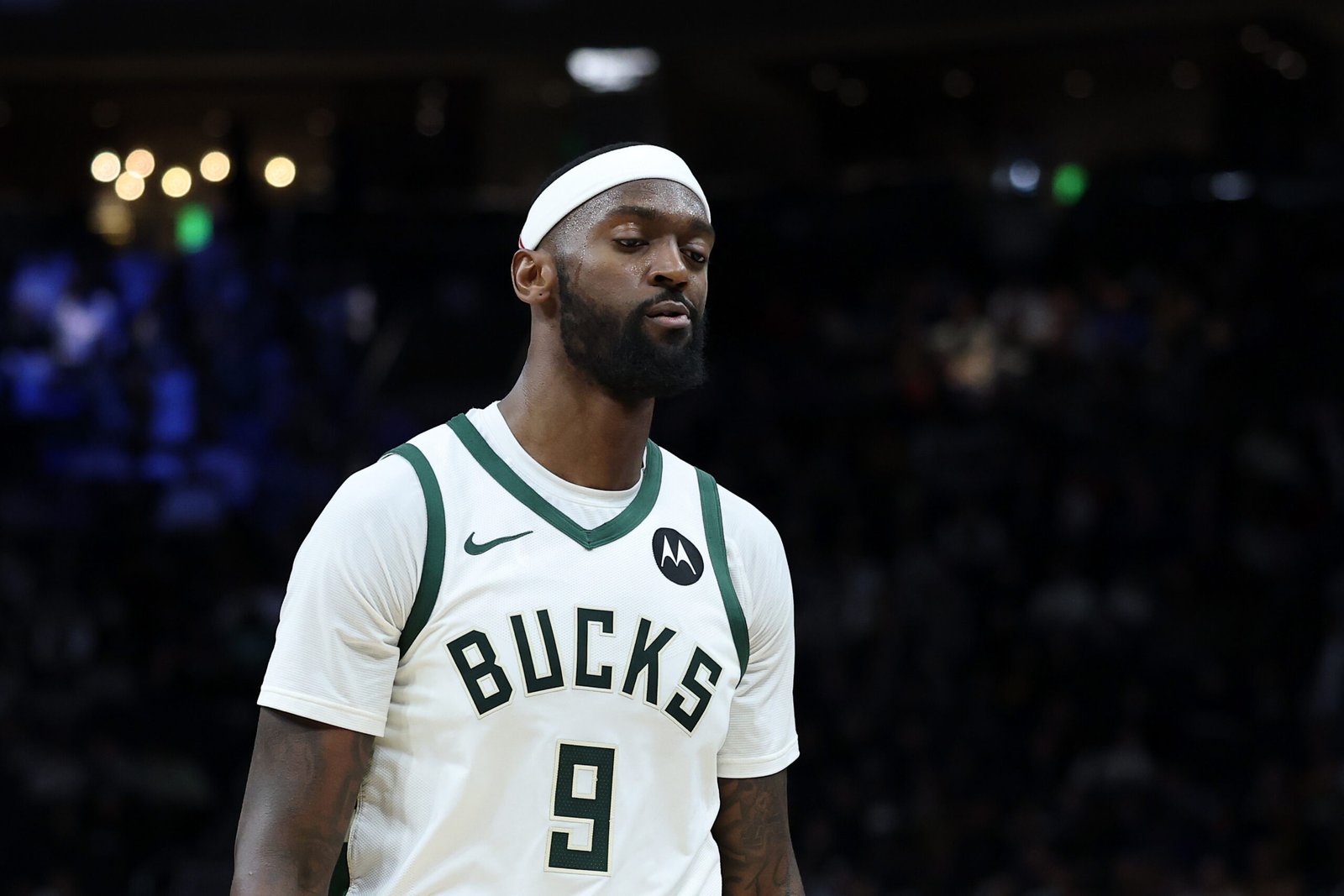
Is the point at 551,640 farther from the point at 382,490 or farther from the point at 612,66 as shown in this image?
the point at 612,66

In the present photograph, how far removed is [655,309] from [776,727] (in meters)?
0.73

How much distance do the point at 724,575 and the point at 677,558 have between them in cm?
9

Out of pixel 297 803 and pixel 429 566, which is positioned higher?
pixel 429 566

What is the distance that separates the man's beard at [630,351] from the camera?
8.19 feet

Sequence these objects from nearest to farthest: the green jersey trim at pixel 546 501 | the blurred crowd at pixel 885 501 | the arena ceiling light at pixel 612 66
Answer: the green jersey trim at pixel 546 501 < the blurred crowd at pixel 885 501 < the arena ceiling light at pixel 612 66

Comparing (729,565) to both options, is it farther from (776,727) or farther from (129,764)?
(129,764)

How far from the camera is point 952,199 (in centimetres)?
1353

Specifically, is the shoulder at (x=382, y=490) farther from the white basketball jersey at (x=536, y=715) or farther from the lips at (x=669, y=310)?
the lips at (x=669, y=310)

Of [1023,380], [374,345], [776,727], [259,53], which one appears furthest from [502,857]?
[259,53]

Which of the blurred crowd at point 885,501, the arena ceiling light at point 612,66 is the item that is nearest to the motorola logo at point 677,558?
the blurred crowd at point 885,501

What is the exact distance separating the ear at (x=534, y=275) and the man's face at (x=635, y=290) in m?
0.03

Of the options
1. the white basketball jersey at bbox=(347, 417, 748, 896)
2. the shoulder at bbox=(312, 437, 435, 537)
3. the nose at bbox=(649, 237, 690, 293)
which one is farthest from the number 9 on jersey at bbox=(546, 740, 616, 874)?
the nose at bbox=(649, 237, 690, 293)

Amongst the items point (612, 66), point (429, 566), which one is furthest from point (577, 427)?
point (612, 66)

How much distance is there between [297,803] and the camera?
231 centimetres
